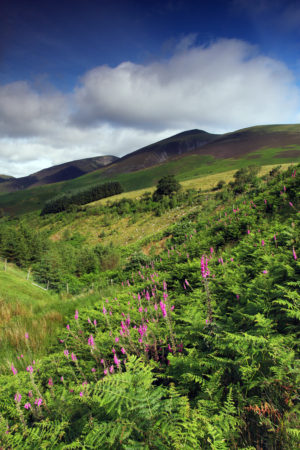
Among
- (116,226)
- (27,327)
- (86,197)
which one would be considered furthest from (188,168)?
(27,327)

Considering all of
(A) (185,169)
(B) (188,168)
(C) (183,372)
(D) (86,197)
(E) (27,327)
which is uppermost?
(B) (188,168)

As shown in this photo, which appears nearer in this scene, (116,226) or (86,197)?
(116,226)

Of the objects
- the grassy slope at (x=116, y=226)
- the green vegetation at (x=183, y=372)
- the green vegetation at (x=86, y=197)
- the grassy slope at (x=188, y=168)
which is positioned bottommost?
the grassy slope at (x=116, y=226)

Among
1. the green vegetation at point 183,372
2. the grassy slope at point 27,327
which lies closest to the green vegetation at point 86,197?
the grassy slope at point 27,327

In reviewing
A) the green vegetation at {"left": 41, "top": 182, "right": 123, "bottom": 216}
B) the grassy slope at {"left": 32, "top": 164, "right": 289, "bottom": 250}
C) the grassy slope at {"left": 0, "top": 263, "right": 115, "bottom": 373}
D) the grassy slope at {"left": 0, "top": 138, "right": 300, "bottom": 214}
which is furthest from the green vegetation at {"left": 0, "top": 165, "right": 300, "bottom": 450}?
the grassy slope at {"left": 0, "top": 138, "right": 300, "bottom": 214}

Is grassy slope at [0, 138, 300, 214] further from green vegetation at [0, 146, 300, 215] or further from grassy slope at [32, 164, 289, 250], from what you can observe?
grassy slope at [32, 164, 289, 250]

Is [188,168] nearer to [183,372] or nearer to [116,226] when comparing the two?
[116,226]

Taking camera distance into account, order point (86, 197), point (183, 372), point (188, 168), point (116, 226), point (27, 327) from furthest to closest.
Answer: point (188, 168)
point (86, 197)
point (116, 226)
point (27, 327)
point (183, 372)

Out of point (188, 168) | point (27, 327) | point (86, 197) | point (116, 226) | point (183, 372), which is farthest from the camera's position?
point (188, 168)

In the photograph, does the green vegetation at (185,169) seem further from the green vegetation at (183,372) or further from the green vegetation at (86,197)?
the green vegetation at (183,372)

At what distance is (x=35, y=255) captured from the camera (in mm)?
28406

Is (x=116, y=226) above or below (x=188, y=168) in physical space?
below

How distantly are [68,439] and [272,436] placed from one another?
1806 millimetres

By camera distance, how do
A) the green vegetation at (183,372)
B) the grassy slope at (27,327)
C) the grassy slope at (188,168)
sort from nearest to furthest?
the green vegetation at (183,372), the grassy slope at (27,327), the grassy slope at (188,168)
